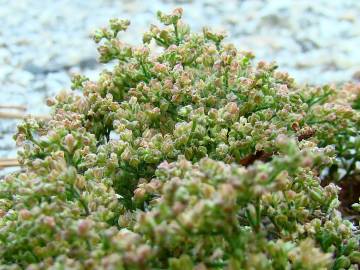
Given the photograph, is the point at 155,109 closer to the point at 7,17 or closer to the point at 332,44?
the point at 332,44

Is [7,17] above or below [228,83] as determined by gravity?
above

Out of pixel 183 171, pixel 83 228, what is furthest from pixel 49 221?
pixel 183 171

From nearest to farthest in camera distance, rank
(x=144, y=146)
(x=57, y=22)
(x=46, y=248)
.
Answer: (x=46, y=248) < (x=144, y=146) < (x=57, y=22)

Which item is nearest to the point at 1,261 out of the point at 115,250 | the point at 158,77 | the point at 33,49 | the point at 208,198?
the point at 115,250

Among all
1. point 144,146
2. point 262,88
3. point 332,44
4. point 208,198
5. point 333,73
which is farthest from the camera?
point 332,44

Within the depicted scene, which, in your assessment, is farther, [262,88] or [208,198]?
[262,88]

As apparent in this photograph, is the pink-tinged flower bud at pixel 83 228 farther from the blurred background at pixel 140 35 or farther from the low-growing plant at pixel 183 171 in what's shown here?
the blurred background at pixel 140 35

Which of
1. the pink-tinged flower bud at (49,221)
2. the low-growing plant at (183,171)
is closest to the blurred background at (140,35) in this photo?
the low-growing plant at (183,171)

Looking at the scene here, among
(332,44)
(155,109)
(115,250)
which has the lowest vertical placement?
(115,250)

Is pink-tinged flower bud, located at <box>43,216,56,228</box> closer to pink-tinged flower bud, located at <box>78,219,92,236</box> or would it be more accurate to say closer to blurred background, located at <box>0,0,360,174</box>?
pink-tinged flower bud, located at <box>78,219,92,236</box>
